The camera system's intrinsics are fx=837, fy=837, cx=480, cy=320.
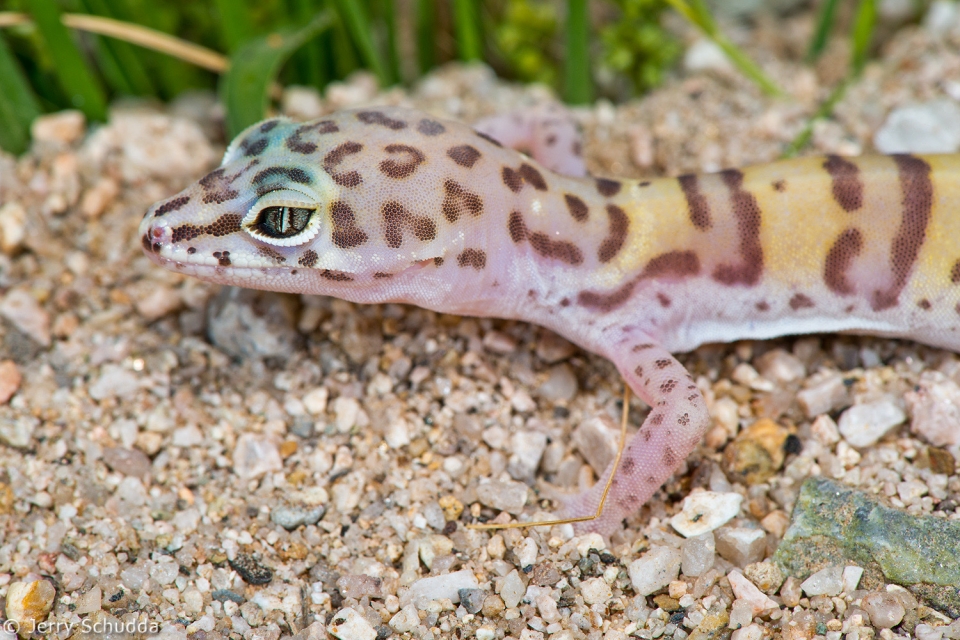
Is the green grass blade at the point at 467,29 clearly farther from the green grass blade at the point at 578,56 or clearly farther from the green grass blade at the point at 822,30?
the green grass blade at the point at 822,30

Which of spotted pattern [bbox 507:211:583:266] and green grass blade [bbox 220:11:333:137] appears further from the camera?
green grass blade [bbox 220:11:333:137]

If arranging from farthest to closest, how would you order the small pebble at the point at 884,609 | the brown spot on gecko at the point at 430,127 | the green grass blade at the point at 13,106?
the green grass blade at the point at 13,106 → the brown spot on gecko at the point at 430,127 → the small pebble at the point at 884,609

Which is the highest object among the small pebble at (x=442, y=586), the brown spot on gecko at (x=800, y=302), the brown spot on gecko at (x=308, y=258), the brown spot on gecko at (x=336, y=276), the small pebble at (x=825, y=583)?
the brown spot on gecko at (x=308, y=258)

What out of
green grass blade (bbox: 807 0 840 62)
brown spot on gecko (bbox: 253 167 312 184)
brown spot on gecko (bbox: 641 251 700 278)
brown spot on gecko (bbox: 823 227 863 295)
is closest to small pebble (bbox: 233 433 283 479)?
brown spot on gecko (bbox: 253 167 312 184)

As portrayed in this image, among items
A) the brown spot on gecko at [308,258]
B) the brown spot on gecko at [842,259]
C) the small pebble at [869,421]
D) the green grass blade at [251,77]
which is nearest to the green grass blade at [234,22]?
the green grass blade at [251,77]

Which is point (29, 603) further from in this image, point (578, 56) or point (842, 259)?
point (578, 56)

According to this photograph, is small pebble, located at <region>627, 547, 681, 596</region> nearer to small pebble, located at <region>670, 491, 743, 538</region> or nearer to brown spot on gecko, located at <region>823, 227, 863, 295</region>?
small pebble, located at <region>670, 491, 743, 538</region>

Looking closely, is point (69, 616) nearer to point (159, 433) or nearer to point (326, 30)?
point (159, 433)
